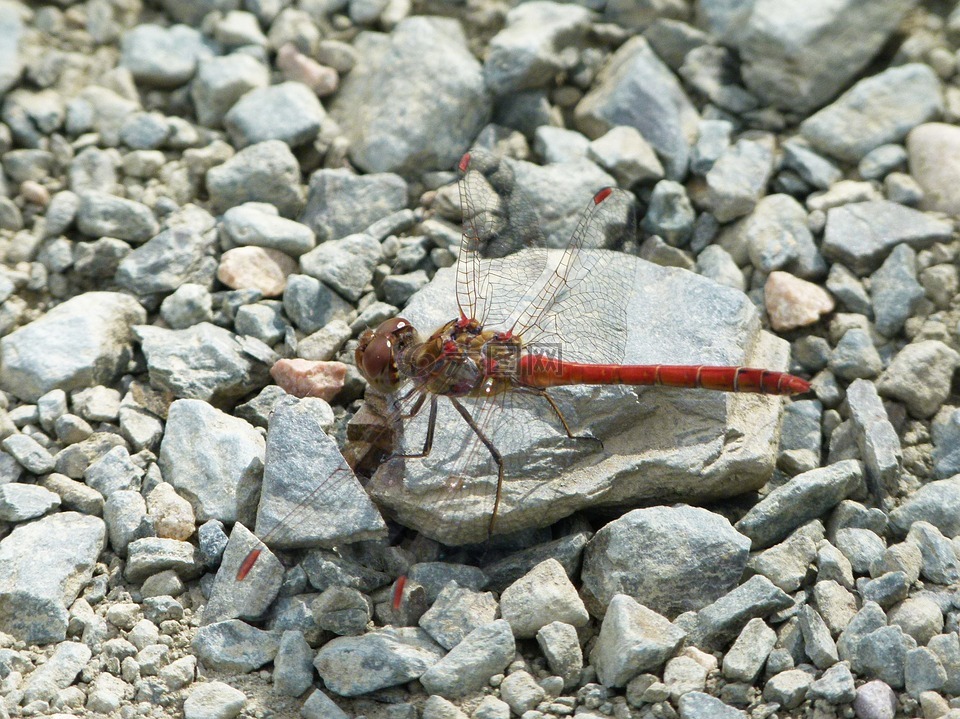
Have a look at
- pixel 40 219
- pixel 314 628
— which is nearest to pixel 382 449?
pixel 314 628

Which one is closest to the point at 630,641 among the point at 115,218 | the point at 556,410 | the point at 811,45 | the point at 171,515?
the point at 556,410

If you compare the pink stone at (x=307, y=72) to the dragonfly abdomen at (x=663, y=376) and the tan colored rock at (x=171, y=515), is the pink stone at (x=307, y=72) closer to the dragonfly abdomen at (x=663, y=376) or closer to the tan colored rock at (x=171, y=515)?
the dragonfly abdomen at (x=663, y=376)

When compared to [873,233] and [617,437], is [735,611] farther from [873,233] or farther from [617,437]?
[873,233]

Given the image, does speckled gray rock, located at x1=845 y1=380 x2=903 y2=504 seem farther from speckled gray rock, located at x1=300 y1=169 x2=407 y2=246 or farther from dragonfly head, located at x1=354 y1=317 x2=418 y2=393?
speckled gray rock, located at x1=300 y1=169 x2=407 y2=246

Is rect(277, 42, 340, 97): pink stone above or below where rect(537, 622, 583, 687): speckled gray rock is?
above

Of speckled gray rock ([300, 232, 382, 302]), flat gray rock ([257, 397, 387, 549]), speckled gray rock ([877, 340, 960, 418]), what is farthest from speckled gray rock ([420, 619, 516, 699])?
speckled gray rock ([877, 340, 960, 418])

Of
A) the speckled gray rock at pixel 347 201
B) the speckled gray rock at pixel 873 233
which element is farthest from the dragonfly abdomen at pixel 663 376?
the speckled gray rock at pixel 347 201

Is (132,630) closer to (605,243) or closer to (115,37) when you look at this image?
(605,243)
